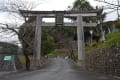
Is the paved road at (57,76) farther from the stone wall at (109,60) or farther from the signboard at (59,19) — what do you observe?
the signboard at (59,19)

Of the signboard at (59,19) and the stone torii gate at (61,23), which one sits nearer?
the signboard at (59,19)

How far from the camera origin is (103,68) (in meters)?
30.3

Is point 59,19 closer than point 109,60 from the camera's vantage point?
No

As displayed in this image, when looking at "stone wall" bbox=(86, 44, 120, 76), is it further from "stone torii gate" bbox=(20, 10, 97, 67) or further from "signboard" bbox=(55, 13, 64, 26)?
"signboard" bbox=(55, 13, 64, 26)

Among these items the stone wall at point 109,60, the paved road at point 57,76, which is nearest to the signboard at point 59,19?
the stone wall at point 109,60

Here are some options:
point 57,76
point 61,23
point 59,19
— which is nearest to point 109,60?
point 57,76

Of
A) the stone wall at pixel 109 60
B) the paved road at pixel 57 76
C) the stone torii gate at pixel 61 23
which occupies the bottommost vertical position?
the paved road at pixel 57 76

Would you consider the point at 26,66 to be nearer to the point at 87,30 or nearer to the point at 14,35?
the point at 14,35

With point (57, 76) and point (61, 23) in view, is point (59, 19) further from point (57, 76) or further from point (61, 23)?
point (57, 76)

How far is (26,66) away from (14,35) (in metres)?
4.42

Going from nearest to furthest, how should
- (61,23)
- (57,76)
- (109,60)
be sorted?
(57,76)
(109,60)
(61,23)

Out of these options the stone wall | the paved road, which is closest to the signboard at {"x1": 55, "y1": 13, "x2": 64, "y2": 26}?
the stone wall

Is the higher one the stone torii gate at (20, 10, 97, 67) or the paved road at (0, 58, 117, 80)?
the stone torii gate at (20, 10, 97, 67)

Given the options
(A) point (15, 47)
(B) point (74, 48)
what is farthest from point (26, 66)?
(B) point (74, 48)
